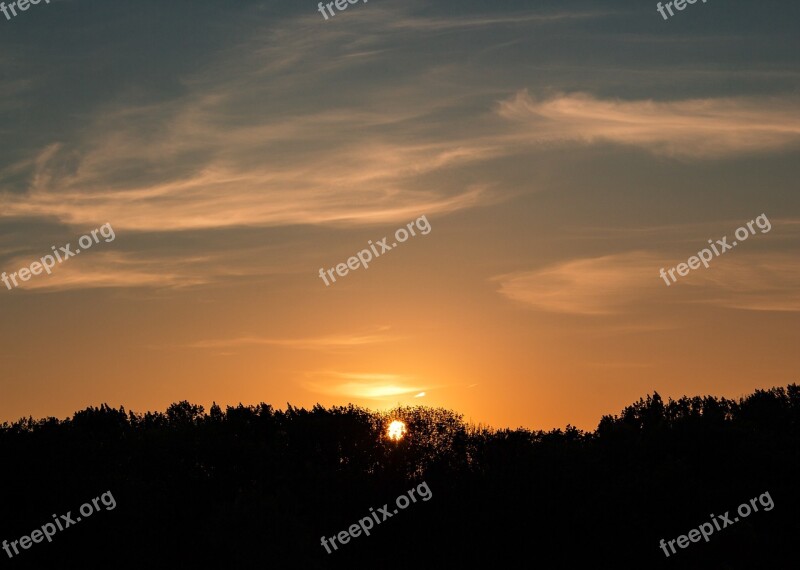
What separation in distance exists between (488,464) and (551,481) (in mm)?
6126

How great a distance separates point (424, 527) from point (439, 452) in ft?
39.4

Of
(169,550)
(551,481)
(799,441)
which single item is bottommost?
(799,441)

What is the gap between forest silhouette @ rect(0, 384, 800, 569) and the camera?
219 ft

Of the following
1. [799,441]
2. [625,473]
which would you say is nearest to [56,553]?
[625,473]

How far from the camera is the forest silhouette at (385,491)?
6669cm

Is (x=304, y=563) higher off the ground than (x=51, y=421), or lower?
lower

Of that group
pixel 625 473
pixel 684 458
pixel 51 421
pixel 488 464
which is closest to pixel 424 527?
Answer: pixel 488 464

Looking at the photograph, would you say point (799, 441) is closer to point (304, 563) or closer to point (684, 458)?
point (684, 458)

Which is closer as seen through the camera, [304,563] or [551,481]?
[304,563]

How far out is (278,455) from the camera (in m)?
Result: 79.9

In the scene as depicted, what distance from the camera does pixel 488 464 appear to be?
80312 mm

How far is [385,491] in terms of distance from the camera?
3031 inches

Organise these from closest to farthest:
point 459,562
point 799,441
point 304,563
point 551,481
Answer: point 304,563 < point 459,562 < point 551,481 < point 799,441

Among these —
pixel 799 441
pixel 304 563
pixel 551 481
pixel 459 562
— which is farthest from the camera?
Result: pixel 799 441
